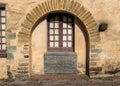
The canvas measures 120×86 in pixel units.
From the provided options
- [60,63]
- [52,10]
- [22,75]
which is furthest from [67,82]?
[52,10]

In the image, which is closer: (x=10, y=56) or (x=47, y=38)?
(x=10, y=56)

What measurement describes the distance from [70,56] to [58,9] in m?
1.97

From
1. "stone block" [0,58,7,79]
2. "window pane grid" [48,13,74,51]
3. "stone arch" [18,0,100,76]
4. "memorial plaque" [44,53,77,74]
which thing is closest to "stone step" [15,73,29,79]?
"stone block" [0,58,7,79]

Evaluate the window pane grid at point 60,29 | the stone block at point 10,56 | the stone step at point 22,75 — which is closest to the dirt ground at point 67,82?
the stone step at point 22,75

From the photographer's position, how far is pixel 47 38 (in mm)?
13273

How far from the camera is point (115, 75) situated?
12828 millimetres

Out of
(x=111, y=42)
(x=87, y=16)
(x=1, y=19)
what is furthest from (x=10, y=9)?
(x=111, y=42)

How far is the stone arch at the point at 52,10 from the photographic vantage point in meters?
12.5

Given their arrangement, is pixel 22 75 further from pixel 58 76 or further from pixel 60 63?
pixel 60 63

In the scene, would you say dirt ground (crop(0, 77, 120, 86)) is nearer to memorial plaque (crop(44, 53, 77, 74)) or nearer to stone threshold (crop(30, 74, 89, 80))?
stone threshold (crop(30, 74, 89, 80))

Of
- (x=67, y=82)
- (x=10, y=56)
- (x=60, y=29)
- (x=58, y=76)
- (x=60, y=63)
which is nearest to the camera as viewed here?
(x=67, y=82)

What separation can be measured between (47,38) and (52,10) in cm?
130

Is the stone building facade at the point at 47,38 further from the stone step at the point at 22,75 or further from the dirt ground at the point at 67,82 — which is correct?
the dirt ground at the point at 67,82

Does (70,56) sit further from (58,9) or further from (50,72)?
(58,9)
